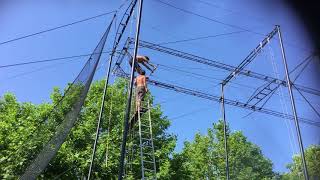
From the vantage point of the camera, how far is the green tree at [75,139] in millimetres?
9641

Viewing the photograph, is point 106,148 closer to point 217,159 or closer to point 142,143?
point 142,143

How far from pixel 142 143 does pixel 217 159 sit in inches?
284

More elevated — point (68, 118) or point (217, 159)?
point (217, 159)

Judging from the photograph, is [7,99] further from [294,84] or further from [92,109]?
[294,84]

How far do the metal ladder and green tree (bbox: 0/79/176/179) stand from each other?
0.63m

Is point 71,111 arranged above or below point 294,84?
below

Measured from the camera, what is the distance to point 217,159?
634 inches

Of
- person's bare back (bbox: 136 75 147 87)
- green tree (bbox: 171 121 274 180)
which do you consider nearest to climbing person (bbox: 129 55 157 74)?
person's bare back (bbox: 136 75 147 87)

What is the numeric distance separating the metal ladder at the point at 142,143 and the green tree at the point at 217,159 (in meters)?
1.64

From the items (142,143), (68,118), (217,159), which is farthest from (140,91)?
(217,159)

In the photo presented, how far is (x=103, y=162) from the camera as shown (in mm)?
11711

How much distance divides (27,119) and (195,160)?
6693 mm

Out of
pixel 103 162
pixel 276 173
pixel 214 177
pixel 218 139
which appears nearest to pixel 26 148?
pixel 103 162

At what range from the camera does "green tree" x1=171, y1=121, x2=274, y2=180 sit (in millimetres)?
10391
